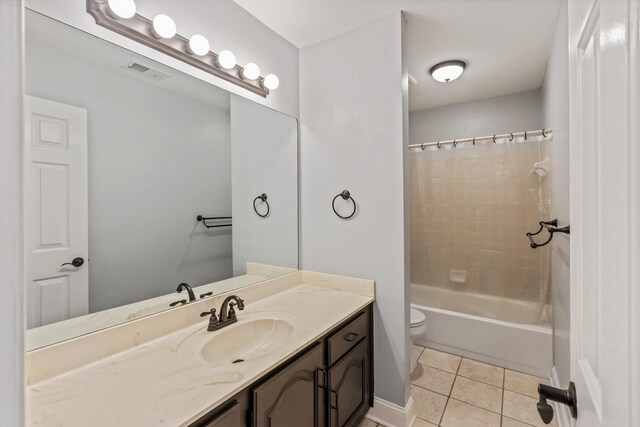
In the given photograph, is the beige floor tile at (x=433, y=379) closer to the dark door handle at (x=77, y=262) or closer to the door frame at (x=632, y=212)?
the door frame at (x=632, y=212)

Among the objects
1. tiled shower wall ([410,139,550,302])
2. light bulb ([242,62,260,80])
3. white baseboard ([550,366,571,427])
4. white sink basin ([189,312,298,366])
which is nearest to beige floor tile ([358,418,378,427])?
white sink basin ([189,312,298,366])

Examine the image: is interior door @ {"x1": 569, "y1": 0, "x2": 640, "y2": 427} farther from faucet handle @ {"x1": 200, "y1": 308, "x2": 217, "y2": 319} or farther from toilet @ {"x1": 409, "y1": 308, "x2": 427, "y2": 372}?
toilet @ {"x1": 409, "y1": 308, "x2": 427, "y2": 372}

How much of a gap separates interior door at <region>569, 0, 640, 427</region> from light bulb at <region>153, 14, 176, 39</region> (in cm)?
141

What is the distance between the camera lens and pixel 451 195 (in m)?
2.92

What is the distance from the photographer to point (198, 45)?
1387 millimetres

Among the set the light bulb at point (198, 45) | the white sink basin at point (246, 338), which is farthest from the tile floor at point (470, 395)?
the light bulb at point (198, 45)

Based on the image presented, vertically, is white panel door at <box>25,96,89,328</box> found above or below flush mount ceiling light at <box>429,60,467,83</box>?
below

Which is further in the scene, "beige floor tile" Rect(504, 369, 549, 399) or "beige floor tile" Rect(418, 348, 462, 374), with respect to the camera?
"beige floor tile" Rect(418, 348, 462, 374)

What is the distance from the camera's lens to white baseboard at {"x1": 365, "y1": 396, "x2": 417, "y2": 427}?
1715mm

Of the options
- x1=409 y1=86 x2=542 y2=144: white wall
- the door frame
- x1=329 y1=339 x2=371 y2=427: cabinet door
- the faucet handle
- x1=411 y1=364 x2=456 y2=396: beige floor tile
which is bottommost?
x1=411 y1=364 x2=456 y2=396: beige floor tile

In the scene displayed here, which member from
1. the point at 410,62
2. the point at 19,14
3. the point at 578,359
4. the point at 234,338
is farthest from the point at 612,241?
the point at 410,62

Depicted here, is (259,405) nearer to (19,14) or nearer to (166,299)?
(166,299)

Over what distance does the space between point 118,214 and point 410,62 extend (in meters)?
2.28

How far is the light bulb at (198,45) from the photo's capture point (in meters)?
1.37
